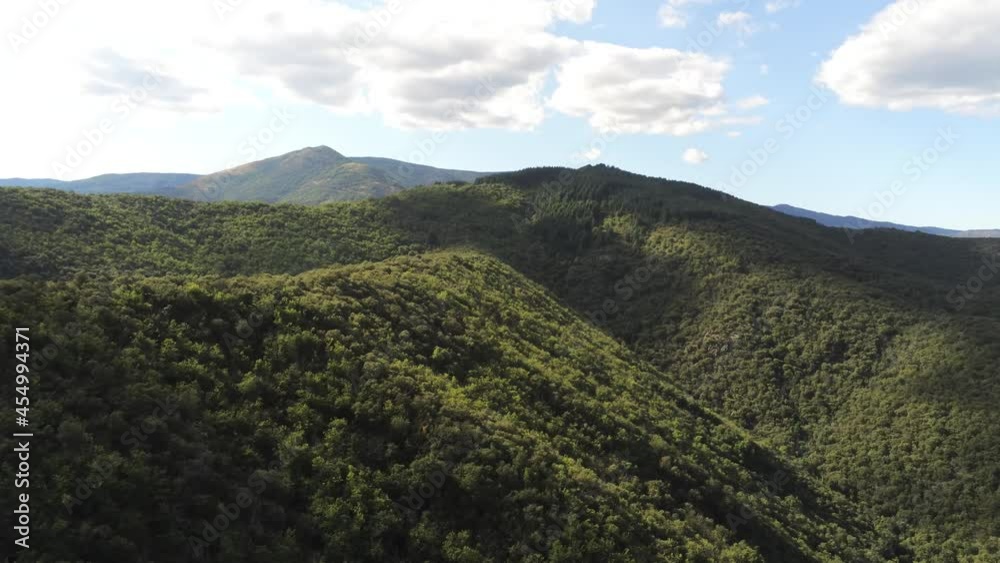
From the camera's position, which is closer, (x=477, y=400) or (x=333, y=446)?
(x=333, y=446)

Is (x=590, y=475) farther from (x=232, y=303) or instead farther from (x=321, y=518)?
(x=232, y=303)

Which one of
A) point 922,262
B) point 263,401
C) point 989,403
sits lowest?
point 989,403

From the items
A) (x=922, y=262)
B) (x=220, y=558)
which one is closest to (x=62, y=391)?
(x=220, y=558)

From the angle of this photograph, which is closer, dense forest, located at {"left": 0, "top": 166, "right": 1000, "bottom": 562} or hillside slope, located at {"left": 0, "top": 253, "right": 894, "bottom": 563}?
hillside slope, located at {"left": 0, "top": 253, "right": 894, "bottom": 563}
